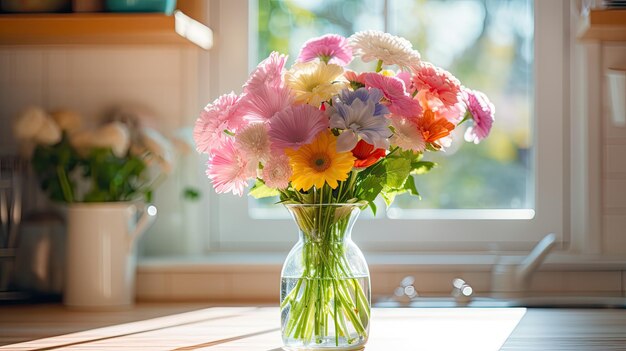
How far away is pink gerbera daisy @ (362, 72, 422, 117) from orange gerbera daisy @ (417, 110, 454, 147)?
30mm

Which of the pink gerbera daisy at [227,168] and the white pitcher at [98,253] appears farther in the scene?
the white pitcher at [98,253]

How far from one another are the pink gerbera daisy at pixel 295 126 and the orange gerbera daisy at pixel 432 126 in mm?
140

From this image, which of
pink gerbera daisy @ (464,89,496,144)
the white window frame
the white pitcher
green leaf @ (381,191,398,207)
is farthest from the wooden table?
the white window frame

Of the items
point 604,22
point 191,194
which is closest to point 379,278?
point 191,194

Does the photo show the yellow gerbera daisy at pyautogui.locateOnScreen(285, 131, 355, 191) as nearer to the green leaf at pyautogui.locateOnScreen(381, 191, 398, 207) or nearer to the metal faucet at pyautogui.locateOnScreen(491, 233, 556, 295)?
the green leaf at pyautogui.locateOnScreen(381, 191, 398, 207)

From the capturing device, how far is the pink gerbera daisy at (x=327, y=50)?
48.9 inches

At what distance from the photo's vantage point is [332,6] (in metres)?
2.32

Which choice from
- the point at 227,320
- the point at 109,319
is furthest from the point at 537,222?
the point at 109,319

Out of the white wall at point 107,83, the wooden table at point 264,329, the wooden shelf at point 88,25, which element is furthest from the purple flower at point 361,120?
the white wall at point 107,83

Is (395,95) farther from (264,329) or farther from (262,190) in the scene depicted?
(264,329)

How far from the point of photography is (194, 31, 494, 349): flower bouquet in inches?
44.3

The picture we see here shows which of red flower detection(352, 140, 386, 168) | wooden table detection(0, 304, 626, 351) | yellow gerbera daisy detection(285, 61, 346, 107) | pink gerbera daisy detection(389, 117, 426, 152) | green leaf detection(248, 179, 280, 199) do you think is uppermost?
yellow gerbera daisy detection(285, 61, 346, 107)

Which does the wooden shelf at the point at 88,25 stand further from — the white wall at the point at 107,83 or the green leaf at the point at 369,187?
the green leaf at the point at 369,187

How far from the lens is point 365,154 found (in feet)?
3.78
